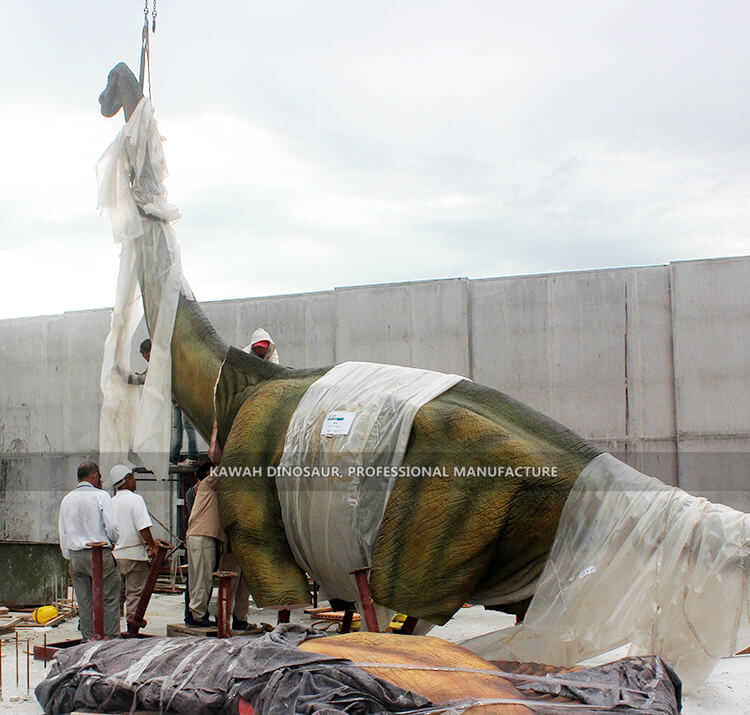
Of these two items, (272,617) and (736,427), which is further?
(736,427)

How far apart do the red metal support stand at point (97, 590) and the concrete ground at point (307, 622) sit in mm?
422

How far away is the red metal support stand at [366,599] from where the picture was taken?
5.34 m

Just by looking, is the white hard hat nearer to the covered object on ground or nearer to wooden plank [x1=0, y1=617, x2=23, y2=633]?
wooden plank [x1=0, y1=617, x2=23, y2=633]

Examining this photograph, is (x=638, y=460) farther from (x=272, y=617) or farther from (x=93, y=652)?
Answer: (x=93, y=652)

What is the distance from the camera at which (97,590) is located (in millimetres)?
6023

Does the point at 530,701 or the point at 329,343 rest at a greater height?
the point at 329,343

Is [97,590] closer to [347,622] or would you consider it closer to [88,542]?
[88,542]

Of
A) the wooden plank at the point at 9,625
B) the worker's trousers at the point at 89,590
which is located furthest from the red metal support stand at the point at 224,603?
the wooden plank at the point at 9,625

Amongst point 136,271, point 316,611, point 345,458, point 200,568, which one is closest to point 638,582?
point 345,458

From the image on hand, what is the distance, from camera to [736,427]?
10.8 m

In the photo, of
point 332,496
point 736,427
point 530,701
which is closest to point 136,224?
point 332,496

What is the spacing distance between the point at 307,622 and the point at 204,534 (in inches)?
71.3

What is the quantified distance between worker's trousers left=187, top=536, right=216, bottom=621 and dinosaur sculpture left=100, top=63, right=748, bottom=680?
2.61ft

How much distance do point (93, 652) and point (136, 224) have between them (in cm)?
349
